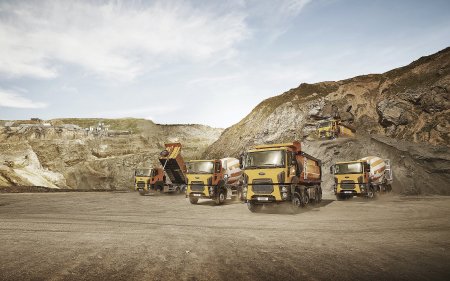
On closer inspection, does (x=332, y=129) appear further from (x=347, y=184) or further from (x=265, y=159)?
(x=265, y=159)

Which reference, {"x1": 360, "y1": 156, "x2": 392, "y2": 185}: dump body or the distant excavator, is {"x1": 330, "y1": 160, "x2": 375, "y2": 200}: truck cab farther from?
the distant excavator

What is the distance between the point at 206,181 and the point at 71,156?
144 feet

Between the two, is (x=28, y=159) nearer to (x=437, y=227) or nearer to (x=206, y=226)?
(x=206, y=226)

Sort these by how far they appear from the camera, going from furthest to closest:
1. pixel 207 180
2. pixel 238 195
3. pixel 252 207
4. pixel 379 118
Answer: pixel 379 118 < pixel 238 195 < pixel 207 180 < pixel 252 207

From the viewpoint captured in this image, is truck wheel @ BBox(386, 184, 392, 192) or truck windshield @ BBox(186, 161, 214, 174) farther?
truck wheel @ BBox(386, 184, 392, 192)

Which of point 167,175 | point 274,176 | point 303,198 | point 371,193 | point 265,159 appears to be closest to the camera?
point 274,176

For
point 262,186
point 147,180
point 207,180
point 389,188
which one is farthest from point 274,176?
point 389,188

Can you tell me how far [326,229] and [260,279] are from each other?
5.44 m

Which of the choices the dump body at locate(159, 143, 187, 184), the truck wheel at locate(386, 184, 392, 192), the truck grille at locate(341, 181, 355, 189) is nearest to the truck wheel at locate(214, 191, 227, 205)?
the dump body at locate(159, 143, 187, 184)

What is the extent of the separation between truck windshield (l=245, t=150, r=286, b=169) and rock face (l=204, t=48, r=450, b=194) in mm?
17164

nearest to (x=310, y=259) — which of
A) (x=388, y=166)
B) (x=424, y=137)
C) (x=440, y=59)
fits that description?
(x=388, y=166)

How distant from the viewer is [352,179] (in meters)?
20.6

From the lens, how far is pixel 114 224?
33.1 ft

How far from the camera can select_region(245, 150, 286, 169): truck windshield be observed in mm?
13227
